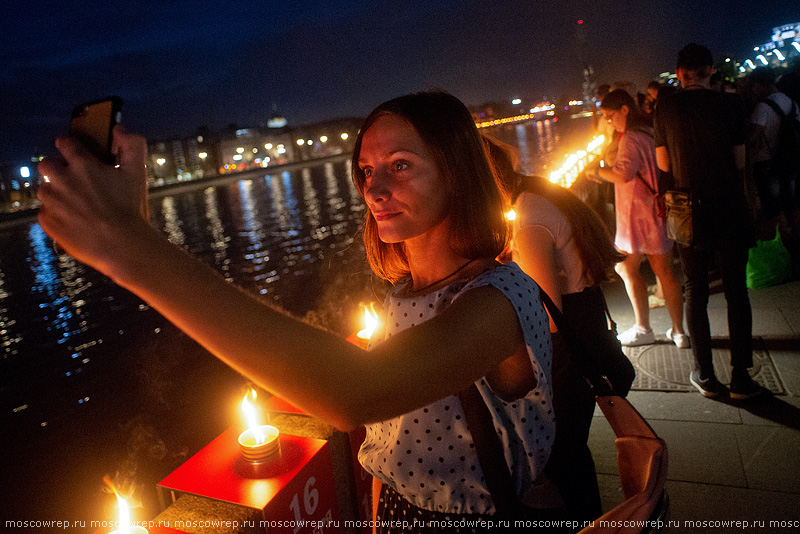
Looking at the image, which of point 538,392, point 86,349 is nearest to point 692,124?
point 538,392

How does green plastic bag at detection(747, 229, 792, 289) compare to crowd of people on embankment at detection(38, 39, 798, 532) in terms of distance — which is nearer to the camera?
crowd of people on embankment at detection(38, 39, 798, 532)

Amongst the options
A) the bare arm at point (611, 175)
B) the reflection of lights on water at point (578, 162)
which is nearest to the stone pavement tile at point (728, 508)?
the bare arm at point (611, 175)

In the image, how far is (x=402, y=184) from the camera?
57.6 inches

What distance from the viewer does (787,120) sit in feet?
17.7

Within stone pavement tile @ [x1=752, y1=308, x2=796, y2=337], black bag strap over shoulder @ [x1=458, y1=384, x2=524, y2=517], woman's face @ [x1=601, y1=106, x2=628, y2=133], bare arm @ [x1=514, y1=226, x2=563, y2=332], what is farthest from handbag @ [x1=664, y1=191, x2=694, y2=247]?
black bag strap over shoulder @ [x1=458, y1=384, x2=524, y2=517]

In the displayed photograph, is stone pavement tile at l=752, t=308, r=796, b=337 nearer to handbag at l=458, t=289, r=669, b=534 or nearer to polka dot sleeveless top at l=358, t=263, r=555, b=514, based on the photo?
handbag at l=458, t=289, r=669, b=534

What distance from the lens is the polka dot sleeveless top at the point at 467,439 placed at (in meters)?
1.33

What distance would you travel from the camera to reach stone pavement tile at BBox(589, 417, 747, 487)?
3375mm

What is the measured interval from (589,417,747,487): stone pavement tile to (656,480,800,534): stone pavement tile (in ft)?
0.38

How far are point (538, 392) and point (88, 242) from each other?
3.64 feet

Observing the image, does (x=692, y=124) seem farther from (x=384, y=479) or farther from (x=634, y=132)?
(x=384, y=479)

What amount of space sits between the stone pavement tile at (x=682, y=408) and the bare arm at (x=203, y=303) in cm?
387

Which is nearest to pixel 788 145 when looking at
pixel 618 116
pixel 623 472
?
pixel 618 116

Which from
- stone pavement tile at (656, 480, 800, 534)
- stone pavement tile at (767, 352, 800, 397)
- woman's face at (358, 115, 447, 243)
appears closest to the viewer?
woman's face at (358, 115, 447, 243)
